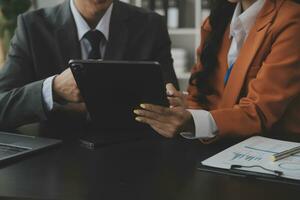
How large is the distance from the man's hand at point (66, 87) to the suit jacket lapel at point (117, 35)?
1.09 feet

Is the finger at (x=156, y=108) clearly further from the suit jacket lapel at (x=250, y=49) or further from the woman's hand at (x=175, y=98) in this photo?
the suit jacket lapel at (x=250, y=49)

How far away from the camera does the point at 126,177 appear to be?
3.01ft

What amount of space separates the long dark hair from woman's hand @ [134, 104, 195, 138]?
0.42 metres

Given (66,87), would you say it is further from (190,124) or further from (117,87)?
(190,124)

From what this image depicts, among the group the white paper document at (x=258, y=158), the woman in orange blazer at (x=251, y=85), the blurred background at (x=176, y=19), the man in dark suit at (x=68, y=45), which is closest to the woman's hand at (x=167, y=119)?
the woman in orange blazer at (x=251, y=85)

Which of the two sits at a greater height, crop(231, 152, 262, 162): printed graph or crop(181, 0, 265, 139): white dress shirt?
crop(181, 0, 265, 139): white dress shirt

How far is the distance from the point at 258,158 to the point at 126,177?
29 centimetres

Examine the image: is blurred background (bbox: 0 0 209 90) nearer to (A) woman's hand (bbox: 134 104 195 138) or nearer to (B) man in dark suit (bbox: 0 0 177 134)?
(B) man in dark suit (bbox: 0 0 177 134)

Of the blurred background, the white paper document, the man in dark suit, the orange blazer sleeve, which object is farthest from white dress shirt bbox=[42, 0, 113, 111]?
the blurred background

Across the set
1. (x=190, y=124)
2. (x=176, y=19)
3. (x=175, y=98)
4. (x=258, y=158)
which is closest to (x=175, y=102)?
(x=175, y=98)

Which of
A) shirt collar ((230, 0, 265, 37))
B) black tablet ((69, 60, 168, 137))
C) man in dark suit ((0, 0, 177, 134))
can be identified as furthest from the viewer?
shirt collar ((230, 0, 265, 37))

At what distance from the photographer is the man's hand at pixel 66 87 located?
4.16 feet

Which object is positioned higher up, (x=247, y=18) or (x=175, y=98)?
(x=247, y=18)

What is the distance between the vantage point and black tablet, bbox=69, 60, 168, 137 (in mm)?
1138
